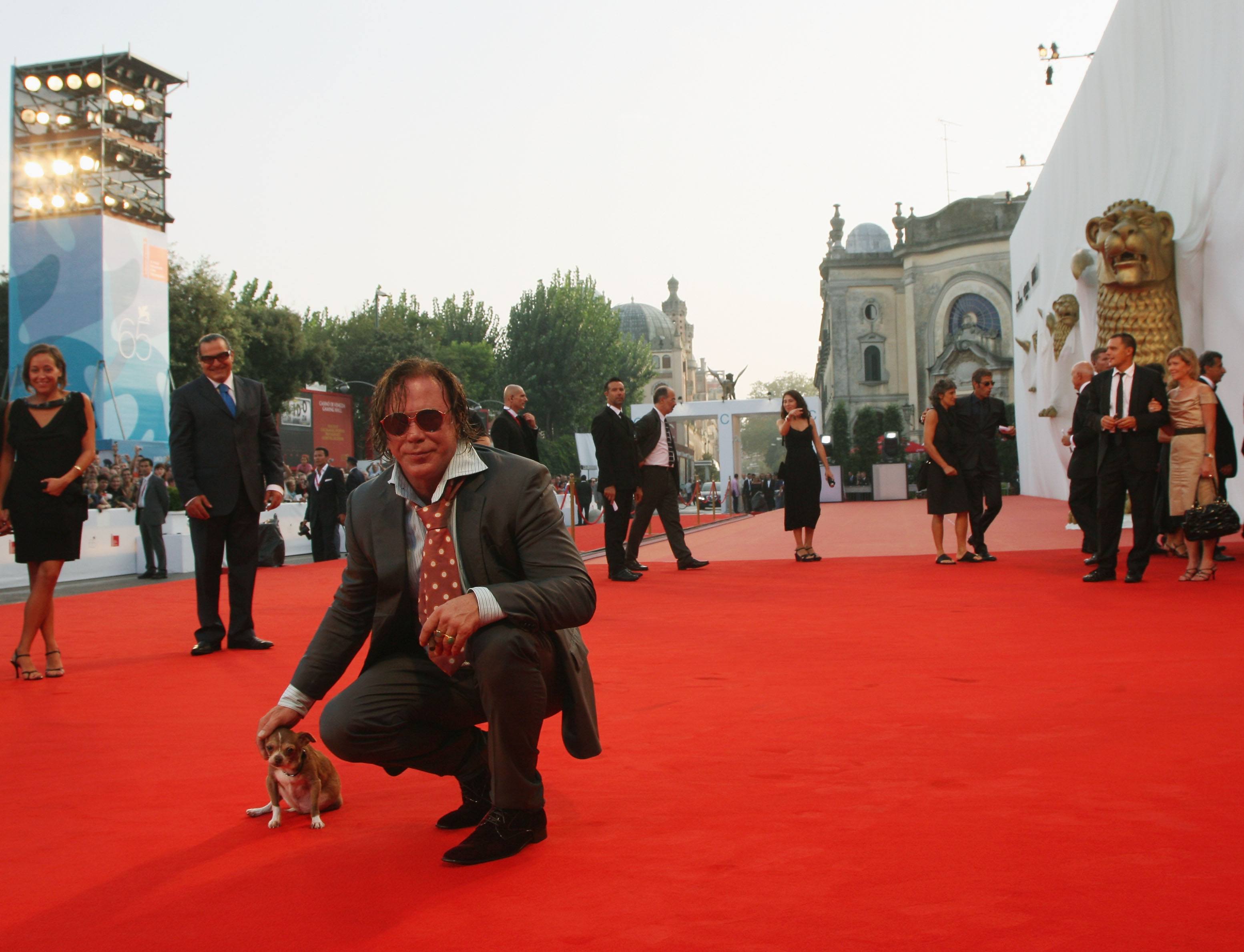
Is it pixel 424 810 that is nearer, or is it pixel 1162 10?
pixel 424 810

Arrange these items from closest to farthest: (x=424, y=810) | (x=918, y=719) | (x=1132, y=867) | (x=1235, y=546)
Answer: (x=1132, y=867) → (x=424, y=810) → (x=918, y=719) → (x=1235, y=546)

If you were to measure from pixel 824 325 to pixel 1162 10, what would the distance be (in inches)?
2983

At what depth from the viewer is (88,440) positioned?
584 cm

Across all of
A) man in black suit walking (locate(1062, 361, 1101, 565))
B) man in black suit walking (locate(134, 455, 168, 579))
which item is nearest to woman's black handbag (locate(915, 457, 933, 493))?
man in black suit walking (locate(1062, 361, 1101, 565))

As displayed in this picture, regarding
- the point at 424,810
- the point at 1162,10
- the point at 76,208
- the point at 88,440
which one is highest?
the point at 76,208

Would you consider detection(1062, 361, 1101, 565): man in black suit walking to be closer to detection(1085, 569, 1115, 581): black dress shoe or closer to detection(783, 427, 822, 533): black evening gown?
detection(1085, 569, 1115, 581): black dress shoe

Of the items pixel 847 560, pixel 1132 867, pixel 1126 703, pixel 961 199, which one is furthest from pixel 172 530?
pixel 961 199

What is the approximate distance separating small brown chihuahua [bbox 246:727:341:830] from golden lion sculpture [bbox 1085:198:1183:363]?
36.0ft

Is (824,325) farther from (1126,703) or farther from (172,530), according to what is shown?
(1126,703)

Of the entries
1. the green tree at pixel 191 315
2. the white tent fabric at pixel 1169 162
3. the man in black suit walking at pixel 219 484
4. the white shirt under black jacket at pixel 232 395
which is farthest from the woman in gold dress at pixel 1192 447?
the green tree at pixel 191 315

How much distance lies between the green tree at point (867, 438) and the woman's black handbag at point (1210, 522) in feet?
151

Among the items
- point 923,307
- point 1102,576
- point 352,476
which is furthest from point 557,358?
point 1102,576

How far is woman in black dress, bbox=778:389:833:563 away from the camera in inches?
440

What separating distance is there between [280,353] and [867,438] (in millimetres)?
26793
